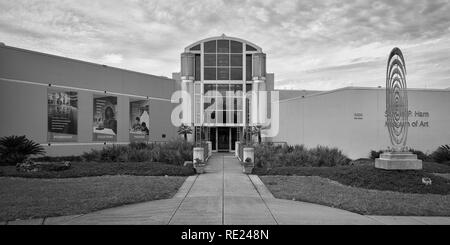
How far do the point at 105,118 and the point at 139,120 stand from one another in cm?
397

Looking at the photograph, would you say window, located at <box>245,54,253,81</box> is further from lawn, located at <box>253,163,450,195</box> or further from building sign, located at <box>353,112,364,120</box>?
lawn, located at <box>253,163,450,195</box>

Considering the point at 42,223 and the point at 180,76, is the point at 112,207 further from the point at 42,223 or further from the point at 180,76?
the point at 180,76

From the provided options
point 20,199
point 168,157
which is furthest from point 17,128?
point 20,199

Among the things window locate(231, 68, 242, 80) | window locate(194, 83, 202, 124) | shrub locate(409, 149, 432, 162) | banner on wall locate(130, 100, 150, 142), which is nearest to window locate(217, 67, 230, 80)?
window locate(231, 68, 242, 80)

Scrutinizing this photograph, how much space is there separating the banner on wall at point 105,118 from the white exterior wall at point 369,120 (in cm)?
1623

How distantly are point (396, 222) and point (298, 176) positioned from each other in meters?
7.72

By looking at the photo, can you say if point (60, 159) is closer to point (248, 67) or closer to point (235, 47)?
point (235, 47)

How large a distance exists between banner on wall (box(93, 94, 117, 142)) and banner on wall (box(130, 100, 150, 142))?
6.72 ft

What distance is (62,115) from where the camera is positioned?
84.9ft

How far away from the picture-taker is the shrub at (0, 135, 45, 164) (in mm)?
19828

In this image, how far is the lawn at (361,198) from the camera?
30.3ft

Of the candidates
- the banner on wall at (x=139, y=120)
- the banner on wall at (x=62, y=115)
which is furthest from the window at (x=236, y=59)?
the banner on wall at (x=62, y=115)

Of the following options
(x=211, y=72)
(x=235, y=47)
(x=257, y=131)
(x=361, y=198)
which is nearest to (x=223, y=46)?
(x=235, y=47)

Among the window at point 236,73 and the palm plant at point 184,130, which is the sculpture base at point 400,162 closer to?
the palm plant at point 184,130
